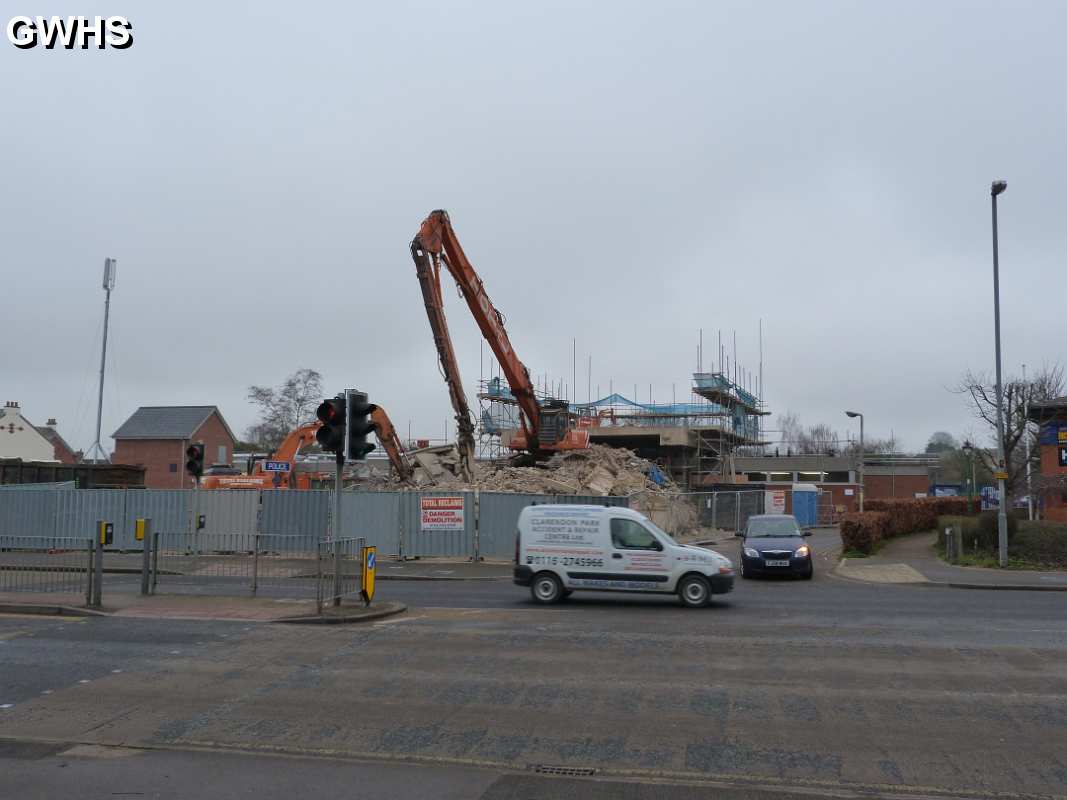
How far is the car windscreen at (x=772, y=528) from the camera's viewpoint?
2358 cm

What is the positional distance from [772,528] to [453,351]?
1227 centimetres

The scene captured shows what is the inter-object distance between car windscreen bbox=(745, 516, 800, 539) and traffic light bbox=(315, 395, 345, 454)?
12.8 m

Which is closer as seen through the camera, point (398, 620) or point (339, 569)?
point (398, 620)

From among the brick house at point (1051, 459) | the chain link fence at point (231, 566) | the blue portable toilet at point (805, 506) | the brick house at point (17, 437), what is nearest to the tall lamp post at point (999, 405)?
the brick house at point (1051, 459)

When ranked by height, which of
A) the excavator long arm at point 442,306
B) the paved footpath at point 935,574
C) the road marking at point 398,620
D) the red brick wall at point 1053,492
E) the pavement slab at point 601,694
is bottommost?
the paved footpath at point 935,574

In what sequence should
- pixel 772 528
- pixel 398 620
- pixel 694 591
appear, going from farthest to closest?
pixel 772 528
pixel 694 591
pixel 398 620

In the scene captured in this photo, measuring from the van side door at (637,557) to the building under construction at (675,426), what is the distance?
35846 millimetres

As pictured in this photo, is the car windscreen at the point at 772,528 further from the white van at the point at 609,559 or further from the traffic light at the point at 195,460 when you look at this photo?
the traffic light at the point at 195,460

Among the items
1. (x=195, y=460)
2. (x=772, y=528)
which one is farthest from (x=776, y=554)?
(x=195, y=460)

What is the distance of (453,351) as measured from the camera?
30641mm

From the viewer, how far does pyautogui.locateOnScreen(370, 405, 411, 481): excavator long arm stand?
115 ft

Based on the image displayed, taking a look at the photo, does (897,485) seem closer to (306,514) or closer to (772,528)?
(772,528)

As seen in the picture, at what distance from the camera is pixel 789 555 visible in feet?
73.0

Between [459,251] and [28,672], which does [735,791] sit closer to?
[28,672]
